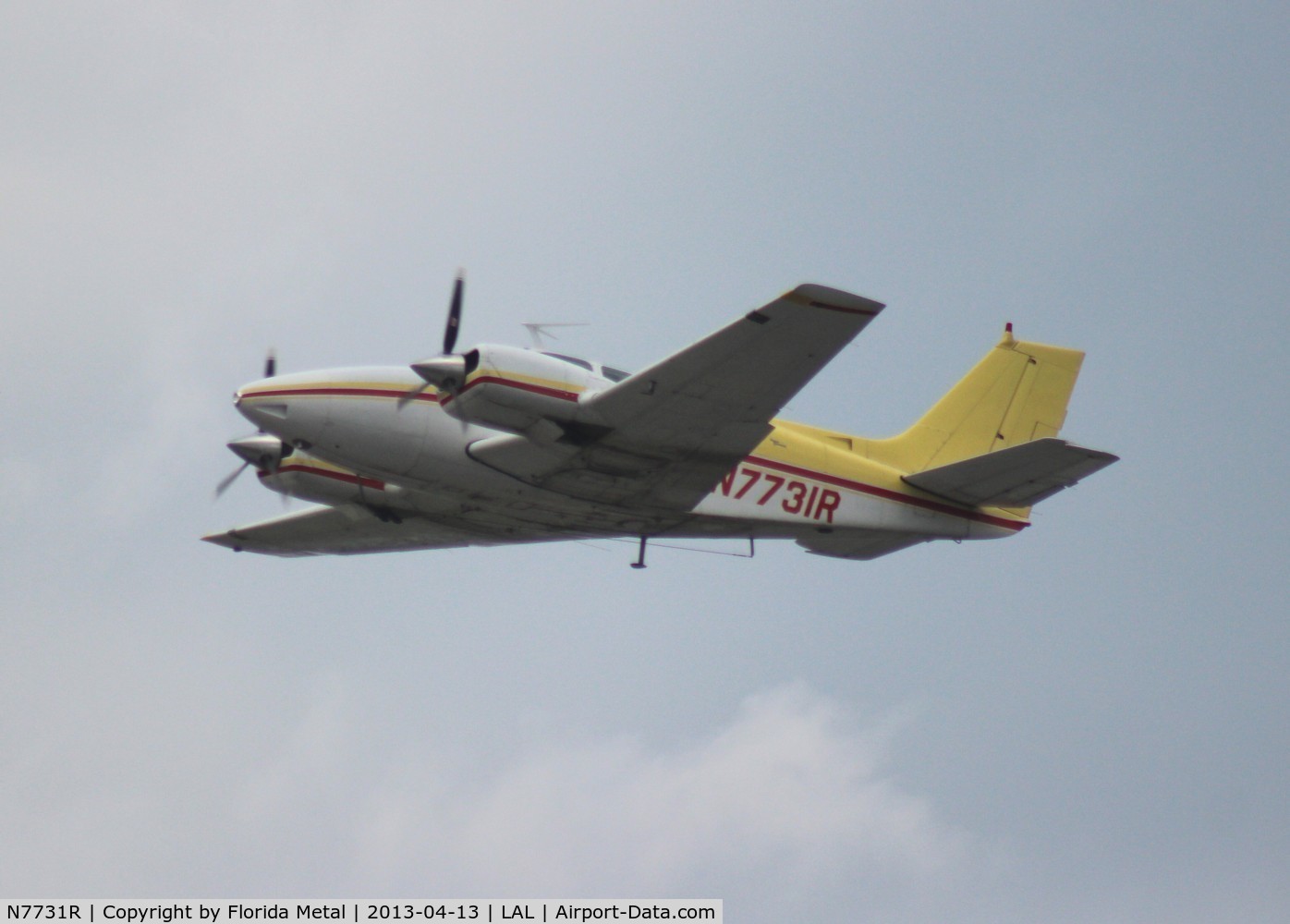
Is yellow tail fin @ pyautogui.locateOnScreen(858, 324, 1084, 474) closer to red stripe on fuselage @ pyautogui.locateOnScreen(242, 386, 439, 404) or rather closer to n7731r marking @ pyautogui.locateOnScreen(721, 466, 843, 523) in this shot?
n7731r marking @ pyautogui.locateOnScreen(721, 466, 843, 523)

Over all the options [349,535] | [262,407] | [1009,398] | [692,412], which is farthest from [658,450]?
[1009,398]

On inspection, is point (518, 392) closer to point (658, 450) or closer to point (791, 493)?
A: point (658, 450)

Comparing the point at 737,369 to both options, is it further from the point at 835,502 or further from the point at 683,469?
the point at 835,502

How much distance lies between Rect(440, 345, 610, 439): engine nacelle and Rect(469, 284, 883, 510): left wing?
412 millimetres

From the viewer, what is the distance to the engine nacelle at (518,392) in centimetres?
2589

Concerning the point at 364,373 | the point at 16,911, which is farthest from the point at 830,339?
the point at 16,911

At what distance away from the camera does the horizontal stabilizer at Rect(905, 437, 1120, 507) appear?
28.7m

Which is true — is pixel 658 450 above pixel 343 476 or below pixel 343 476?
above

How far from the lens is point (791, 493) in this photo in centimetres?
3039

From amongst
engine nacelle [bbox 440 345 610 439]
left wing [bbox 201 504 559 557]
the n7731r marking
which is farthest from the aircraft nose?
the n7731r marking

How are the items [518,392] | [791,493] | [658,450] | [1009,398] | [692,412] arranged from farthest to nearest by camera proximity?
[1009,398] < [791,493] < [658,450] < [692,412] < [518,392]

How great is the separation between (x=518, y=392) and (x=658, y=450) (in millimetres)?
3121

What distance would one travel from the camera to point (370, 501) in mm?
32125

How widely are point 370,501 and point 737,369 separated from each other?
1092 cm
